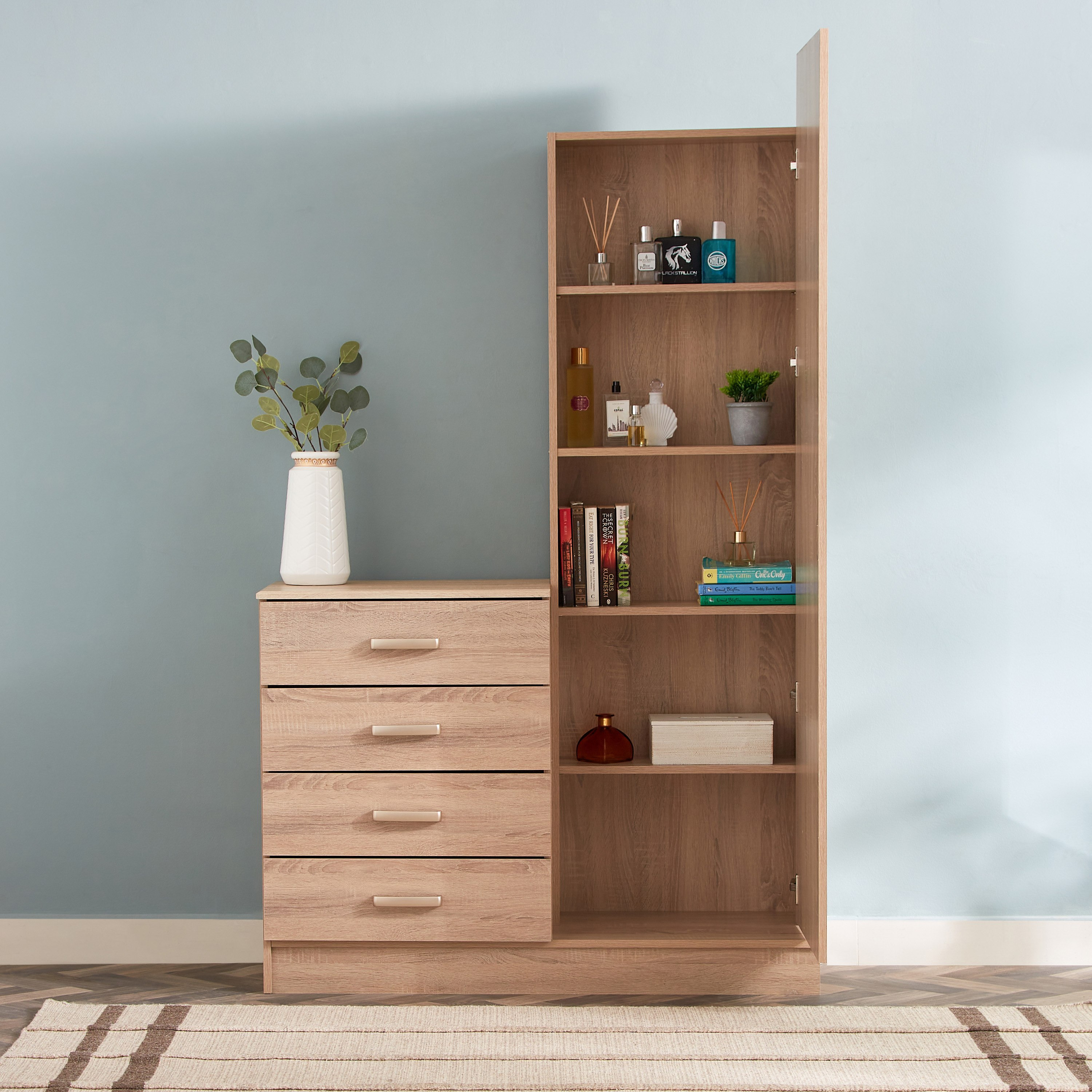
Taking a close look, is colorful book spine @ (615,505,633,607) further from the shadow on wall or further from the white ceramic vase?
the white ceramic vase

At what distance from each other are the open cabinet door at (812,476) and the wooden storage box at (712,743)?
0.30 ft

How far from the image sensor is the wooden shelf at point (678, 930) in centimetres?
226

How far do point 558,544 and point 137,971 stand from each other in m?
1.50

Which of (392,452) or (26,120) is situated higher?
(26,120)

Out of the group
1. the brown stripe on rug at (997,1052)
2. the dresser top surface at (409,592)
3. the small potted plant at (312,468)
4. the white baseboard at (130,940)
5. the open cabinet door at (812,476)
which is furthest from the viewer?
the white baseboard at (130,940)

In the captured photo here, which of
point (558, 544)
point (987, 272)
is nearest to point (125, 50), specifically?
point (558, 544)

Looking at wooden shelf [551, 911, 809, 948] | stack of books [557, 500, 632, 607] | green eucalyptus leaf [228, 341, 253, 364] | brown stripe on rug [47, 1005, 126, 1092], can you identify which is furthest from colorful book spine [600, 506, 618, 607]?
brown stripe on rug [47, 1005, 126, 1092]

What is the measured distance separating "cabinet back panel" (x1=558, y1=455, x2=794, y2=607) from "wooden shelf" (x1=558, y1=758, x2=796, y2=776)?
A: 1.19ft

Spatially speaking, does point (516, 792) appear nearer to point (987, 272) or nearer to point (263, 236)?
→ point (263, 236)

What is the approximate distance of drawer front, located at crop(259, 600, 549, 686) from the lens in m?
2.18

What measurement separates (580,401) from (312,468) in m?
0.65

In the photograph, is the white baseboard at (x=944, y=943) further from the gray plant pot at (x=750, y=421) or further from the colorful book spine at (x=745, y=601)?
the gray plant pot at (x=750, y=421)

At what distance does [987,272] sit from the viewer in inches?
93.7

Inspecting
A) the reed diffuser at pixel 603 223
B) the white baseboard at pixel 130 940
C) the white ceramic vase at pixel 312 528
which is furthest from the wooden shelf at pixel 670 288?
the white baseboard at pixel 130 940
